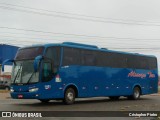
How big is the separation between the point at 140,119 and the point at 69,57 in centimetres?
809

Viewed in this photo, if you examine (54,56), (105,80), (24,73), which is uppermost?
(54,56)

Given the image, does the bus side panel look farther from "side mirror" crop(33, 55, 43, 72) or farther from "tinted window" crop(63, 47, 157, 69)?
"side mirror" crop(33, 55, 43, 72)

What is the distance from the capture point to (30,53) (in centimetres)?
2061

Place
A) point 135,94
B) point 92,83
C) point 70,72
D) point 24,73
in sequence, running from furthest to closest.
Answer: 1. point 135,94
2. point 92,83
3. point 70,72
4. point 24,73

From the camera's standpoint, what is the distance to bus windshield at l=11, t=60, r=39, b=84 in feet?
65.2

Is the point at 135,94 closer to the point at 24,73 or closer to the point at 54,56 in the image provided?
the point at 54,56

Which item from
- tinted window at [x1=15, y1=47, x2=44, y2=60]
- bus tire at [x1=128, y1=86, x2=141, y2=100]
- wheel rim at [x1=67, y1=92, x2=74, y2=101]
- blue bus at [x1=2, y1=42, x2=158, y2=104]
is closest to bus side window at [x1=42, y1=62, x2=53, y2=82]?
blue bus at [x1=2, y1=42, x2=158, y2=104]

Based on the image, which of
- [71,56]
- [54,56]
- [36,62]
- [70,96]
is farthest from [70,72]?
[36,62]

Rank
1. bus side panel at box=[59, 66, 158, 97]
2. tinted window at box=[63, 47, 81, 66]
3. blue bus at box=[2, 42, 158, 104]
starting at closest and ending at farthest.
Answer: blue bus at box=[2, 42, 158, 104], tinted window at box=[63, 47, 81, 66], bus side panel at box=[59, 66, 158, 97]

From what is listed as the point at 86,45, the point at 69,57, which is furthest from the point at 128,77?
the point at 69,57

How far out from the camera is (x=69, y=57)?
21.5 m

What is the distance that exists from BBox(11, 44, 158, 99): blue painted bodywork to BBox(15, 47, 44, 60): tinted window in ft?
1.80

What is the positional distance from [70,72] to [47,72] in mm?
1764

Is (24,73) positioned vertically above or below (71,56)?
below
